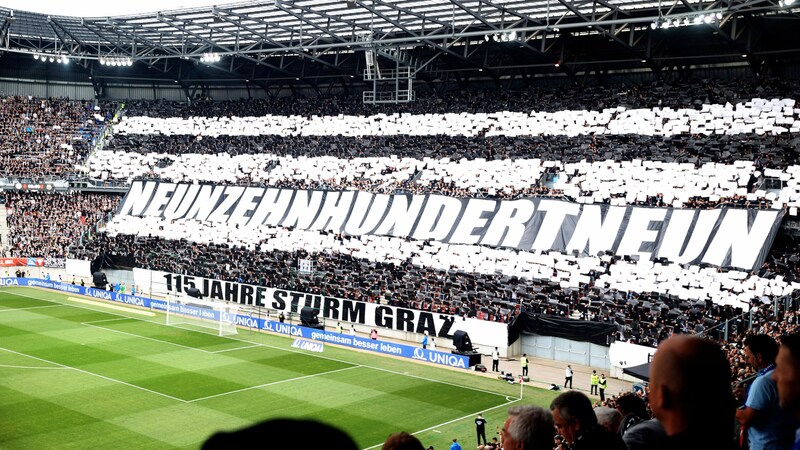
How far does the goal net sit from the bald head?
42.4 m

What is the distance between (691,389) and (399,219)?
4657 cm

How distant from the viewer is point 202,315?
47719 millimetres

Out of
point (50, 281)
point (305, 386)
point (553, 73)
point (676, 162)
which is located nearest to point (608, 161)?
point (676, 162)

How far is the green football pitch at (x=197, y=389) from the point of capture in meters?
26.4

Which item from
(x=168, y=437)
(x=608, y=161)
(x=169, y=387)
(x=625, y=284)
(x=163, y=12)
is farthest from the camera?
(x=163, y=12)

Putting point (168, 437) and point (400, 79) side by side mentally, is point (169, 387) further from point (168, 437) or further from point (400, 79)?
point (400, 79)

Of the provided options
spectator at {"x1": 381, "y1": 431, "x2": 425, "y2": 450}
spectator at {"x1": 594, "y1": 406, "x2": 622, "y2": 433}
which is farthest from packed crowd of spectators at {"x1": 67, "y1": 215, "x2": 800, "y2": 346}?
spectator at {"x1": 381, "y1": 431, "x2": 425, "y2": 450}

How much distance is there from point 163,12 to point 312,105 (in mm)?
16082

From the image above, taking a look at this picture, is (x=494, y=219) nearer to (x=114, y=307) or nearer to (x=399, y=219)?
(x=399, y=219)

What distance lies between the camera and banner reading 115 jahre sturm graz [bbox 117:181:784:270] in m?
37.8

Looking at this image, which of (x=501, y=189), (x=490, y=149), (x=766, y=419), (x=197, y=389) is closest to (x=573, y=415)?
(x=766, y=419)

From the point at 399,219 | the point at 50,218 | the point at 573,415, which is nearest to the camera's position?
the point at 573,415

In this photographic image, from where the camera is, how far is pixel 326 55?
62.6 meters

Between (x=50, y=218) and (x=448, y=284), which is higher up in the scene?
(x=50, y=218)
